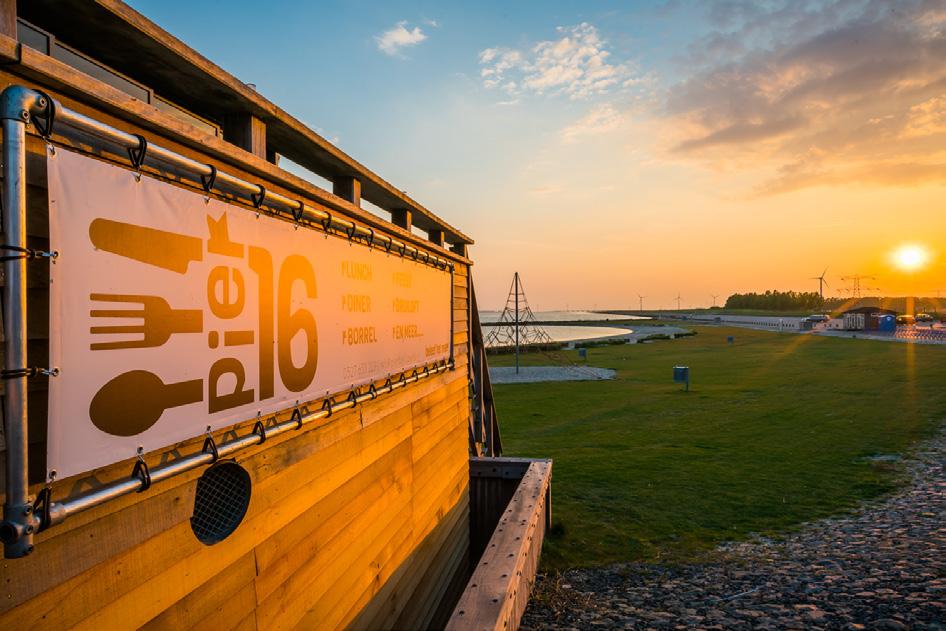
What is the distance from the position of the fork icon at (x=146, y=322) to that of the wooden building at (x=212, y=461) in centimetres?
20

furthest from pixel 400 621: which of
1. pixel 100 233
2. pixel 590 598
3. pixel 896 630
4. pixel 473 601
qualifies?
pixel 896 630

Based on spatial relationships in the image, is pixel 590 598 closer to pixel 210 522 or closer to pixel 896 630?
pixel 896 630

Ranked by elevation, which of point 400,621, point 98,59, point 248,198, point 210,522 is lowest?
point 400,621

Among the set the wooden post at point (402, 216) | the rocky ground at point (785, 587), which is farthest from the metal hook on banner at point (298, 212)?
the rocky ground at point (785, 587)

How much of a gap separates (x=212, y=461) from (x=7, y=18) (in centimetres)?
205

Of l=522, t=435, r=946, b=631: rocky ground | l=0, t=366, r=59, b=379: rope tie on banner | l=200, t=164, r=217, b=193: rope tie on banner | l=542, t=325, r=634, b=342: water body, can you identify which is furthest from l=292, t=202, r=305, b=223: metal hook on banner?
l=542, t=325, r=634, b=342: water body

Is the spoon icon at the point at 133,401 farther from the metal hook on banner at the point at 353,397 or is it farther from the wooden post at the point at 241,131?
the metal hook on banner at the point at 353,397

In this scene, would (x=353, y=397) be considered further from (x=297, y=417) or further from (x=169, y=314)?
(x=169, y=314)

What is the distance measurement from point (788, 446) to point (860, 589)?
822cm

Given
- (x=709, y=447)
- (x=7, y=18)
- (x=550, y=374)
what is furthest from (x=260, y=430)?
(x=550, y=374)

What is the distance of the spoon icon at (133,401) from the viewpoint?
225 centimetres

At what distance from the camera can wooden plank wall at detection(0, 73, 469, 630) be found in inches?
84.1

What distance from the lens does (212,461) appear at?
2895mm

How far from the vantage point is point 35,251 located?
196 centimetres
